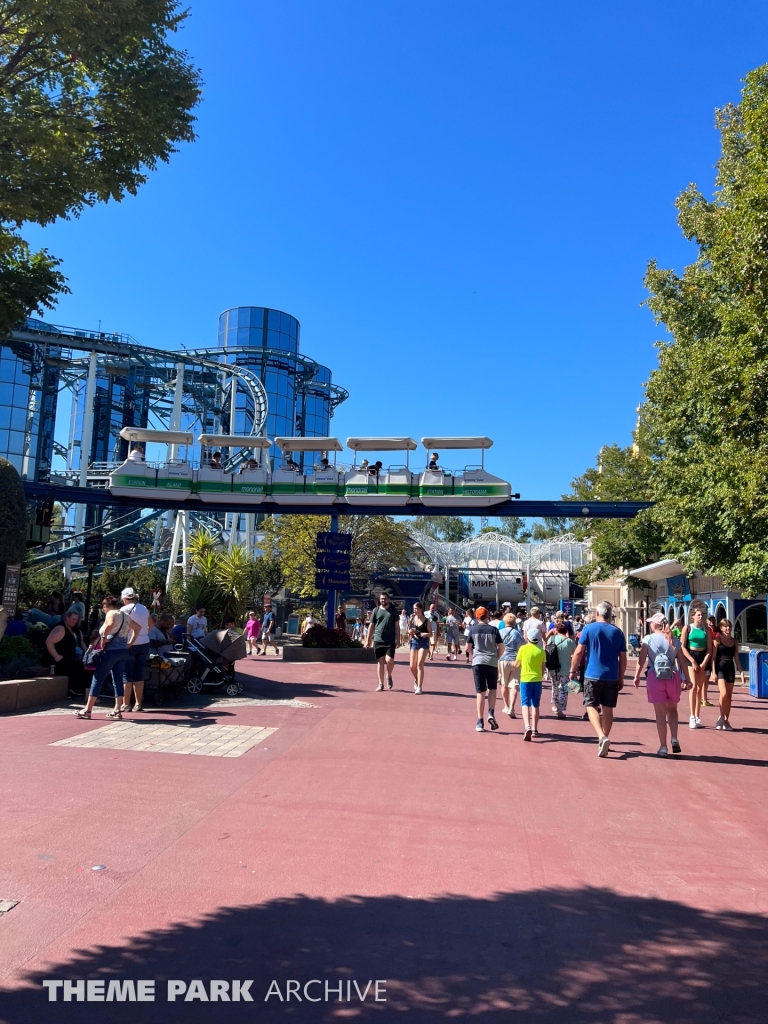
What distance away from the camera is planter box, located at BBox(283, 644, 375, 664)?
2103 cm

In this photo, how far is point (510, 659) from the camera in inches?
454

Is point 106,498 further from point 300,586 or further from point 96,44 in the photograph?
point 96,44

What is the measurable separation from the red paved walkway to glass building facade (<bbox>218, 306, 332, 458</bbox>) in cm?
5938

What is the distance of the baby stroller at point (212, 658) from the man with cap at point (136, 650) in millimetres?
1848

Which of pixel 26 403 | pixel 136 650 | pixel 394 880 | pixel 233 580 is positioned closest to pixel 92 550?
pixel 136 650

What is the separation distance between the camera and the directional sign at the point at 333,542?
24094 millimetres

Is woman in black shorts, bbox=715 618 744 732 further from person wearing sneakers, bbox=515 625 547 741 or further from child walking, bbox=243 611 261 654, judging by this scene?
child walking, bbox=243 611 261 654

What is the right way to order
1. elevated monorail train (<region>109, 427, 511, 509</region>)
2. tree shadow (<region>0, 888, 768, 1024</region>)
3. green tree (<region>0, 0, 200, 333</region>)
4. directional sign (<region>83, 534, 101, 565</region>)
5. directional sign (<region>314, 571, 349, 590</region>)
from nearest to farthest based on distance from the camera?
tree shadow (<region>0, 888, 768, 1024</region>) → green tree (<region>0, 0, 200, 333</region>) → directional sign (<region>83, 534, 101, 565</region>) → directional sign (<region>314, 571, 349, 590</region>) → elevated monorail train (<region>109, 427, 511, 509</region>)

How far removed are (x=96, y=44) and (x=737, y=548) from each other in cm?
1489

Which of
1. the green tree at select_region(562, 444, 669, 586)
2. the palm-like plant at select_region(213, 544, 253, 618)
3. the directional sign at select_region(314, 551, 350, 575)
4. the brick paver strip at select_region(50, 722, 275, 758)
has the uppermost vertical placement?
the green tree at select_region(562, 444, 669, 586)

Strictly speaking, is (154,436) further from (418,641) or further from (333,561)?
(418,641)

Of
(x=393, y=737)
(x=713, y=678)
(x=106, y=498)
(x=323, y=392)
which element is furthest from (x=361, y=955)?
(x=323, y=392)

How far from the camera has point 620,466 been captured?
115ft

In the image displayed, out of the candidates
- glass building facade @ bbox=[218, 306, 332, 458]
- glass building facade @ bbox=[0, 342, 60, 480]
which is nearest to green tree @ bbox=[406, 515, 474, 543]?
glass building facade @ bbox=[218, 306, 332, 458]
